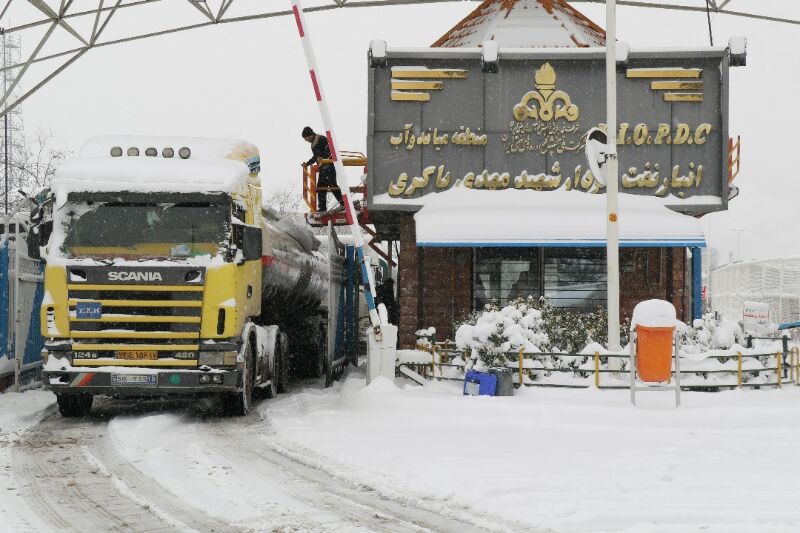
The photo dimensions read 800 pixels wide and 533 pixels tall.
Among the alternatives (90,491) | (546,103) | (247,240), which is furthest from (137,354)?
(546,103)

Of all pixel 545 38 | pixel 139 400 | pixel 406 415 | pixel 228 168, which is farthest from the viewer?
pixel 545 38

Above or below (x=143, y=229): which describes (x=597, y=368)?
below

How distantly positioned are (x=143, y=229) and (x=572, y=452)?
6240 millimetres

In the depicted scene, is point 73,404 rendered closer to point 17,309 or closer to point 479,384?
point 17,309

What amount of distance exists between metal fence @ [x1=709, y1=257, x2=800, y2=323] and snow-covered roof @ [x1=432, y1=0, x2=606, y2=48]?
27932mm

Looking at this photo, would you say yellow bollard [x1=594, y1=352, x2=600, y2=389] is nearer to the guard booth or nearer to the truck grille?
the truck grille

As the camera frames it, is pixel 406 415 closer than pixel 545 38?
Yes

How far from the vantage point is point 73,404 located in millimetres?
12625

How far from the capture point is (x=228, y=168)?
41.4 ft

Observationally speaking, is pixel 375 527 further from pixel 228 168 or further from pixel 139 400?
pixel 139 400

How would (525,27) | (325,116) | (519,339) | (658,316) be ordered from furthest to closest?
(525,27), (325,116), (519,339), (658,316)

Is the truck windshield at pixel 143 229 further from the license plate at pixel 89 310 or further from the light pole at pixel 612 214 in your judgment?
the light pole at pixel 612 214

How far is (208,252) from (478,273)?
729 cm

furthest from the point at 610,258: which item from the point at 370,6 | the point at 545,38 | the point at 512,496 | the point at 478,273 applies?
the point at 370,6
